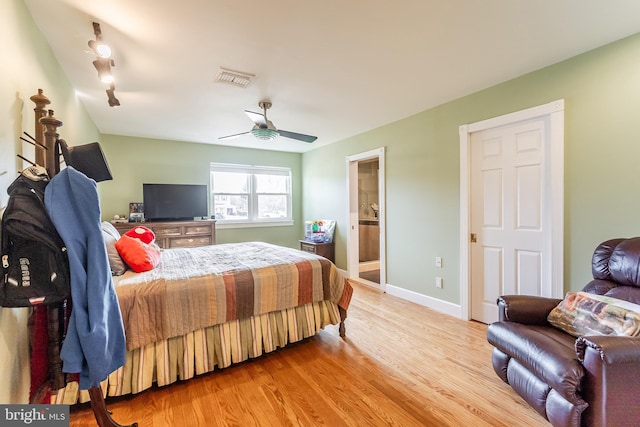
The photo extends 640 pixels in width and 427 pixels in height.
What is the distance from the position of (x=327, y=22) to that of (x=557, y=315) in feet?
8.05

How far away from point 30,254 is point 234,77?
2.10 m

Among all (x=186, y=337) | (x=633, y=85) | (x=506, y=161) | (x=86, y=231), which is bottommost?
(x=186, y=337)

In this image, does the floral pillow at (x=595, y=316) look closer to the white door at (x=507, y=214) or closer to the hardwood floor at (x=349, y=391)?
the hardwood floor at (x=349, y=391)

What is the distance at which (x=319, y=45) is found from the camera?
2.16 m

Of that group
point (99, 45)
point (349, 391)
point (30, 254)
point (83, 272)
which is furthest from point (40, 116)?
point (349, 391)

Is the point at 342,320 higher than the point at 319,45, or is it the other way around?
the point at 319,45

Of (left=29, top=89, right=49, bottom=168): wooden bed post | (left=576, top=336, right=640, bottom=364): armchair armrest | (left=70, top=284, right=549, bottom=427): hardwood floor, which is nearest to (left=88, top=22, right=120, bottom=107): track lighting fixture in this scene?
(left=29, top=89, right=49, bottom=168): wooden bed post

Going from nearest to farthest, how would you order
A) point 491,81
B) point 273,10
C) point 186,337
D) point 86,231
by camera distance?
point 86,231 < point 273,10 < point 186,337 < point 491,81

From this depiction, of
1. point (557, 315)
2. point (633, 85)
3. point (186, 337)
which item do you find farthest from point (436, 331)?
point (633, 85)

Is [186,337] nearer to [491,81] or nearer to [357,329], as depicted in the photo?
[357,329]

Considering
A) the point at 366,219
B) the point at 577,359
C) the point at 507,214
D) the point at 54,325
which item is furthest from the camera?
the point at 366,219

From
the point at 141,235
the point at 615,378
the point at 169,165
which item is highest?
the point at 169,165

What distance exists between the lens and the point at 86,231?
125 cm

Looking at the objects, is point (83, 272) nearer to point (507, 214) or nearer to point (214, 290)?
point (214, 290)
